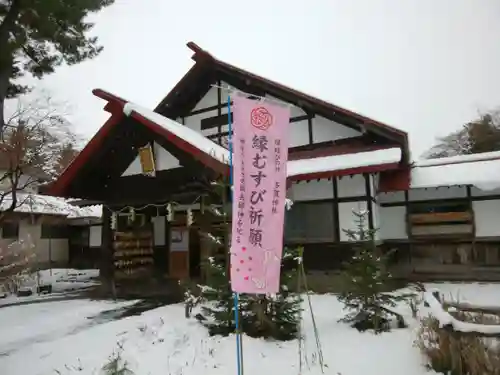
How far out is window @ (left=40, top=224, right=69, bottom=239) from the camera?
859 inches

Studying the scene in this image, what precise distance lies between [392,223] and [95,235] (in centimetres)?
1613

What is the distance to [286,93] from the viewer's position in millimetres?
12164

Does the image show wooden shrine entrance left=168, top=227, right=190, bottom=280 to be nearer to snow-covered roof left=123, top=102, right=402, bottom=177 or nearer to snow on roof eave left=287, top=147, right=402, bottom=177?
snow-covered roof left=123, top=102, right=402, bottom=177

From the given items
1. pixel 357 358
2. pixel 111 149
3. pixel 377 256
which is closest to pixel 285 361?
pixel 357 358

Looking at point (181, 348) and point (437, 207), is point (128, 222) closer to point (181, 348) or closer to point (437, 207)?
point (181, 348)

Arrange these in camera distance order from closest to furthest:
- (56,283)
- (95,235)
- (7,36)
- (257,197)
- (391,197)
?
1. (257,197)
2. (7,36)
3. (391,197)
4. (56,283)
5. (95,235)

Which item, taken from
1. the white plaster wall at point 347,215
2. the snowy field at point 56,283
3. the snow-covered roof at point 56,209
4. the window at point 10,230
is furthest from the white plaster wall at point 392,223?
the window at point 10,230

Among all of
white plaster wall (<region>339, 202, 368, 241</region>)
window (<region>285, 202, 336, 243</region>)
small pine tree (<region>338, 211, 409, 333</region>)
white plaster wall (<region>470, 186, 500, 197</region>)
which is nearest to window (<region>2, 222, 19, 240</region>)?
window (<region>285, 202, 336, 243</region>)

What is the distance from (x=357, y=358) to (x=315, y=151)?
25.0 ft

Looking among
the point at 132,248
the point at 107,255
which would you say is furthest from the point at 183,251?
the point at 107,255

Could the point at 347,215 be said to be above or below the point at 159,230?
above

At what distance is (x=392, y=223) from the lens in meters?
11.8

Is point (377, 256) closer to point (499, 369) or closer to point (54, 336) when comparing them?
Result: point (499, 369)

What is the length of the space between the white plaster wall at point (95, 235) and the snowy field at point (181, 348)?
1360 cm
